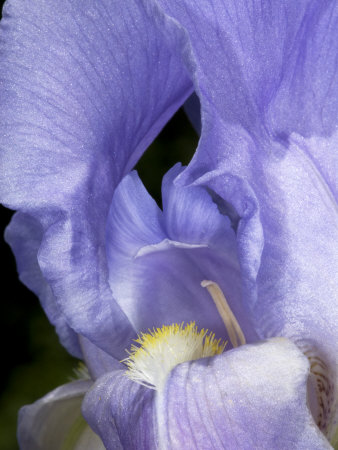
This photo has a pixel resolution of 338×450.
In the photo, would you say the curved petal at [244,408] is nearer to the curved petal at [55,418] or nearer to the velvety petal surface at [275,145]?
the velvety petal surface at [275,145]

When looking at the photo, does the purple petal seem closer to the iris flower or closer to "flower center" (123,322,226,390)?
the iris flower

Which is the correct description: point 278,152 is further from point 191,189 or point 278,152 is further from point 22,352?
point 22,352

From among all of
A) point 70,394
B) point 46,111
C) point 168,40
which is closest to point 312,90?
point 168,40

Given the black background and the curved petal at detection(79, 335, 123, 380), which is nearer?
the curved petal at detection(79, 335, 123, 380)

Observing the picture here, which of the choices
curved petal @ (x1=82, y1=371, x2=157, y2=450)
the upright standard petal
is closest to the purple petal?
the upright standard petal

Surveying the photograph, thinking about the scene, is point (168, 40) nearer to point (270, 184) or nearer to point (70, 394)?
point (270, 184)

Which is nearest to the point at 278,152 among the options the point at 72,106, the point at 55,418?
the point at 72,106

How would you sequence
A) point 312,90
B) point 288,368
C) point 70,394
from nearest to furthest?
point 288,368, point 312,90, point 70,394
